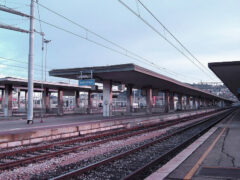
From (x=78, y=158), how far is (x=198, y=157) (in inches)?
159

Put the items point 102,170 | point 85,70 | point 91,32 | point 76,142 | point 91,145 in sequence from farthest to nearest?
point 85,70, point 91,32, point 76,142, point 91,145, point 102,170

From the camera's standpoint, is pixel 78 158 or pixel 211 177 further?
pixel 78 158

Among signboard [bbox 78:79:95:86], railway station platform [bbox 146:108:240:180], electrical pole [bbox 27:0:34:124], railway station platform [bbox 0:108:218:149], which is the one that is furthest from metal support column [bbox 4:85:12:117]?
railway station platform [bbox 146:108:240:180]

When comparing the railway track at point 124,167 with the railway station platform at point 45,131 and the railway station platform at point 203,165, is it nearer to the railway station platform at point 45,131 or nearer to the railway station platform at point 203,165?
the railway station platform at point 203,165

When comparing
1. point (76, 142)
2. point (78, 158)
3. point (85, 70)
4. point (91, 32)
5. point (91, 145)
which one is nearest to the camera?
point (78, 158)

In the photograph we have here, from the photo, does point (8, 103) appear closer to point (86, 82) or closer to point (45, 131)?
point (86, 82)

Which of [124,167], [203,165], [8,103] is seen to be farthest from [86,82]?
[203,165]

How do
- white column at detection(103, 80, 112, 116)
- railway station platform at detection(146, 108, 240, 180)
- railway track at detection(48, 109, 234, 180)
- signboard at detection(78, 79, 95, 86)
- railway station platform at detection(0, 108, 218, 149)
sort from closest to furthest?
1. railway station platform at detection(146, 108, 240, 180)
2. railway track at detection(48, 109, 234, 180)
3. railway station platform at detection(0, 108, 218, 149)
4. signboard at detection(78, 79, 95, 86)
5. white column at detection(103, 80, 112, 116)

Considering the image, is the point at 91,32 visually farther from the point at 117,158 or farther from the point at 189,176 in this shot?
the point at 189,176

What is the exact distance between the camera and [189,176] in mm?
5918

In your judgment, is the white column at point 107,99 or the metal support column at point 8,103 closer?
the white column at point 107,99

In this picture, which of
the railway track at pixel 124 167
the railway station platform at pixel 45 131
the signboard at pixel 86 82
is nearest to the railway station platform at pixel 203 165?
the railway track at pixel 124 167

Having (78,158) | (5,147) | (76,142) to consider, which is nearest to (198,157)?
(78,158)

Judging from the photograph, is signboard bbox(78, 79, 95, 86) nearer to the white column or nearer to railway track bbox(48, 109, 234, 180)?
the white column
